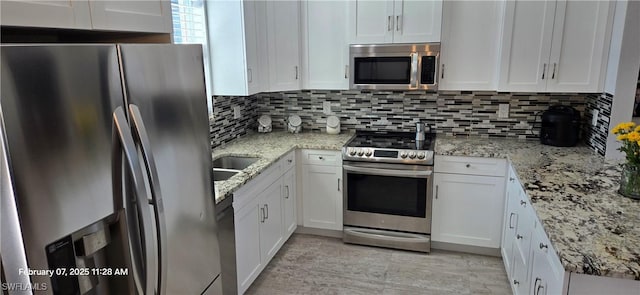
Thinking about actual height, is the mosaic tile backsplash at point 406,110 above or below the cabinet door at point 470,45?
below

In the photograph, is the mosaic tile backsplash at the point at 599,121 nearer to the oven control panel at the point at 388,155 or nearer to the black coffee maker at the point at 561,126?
the black coffee maker at the point at 561,126

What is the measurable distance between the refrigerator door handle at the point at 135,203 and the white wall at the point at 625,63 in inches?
112

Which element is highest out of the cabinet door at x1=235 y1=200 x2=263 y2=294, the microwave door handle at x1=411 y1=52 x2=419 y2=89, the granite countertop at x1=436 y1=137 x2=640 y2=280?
the microwave door handle at x1=411 y1=52 x2=419 y2=89

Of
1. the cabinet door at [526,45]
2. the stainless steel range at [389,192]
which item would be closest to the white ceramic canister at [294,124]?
the stainless steel range at [389,192]

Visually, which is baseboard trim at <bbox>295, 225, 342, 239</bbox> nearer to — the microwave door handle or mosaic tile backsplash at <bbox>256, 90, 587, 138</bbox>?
mosaic tile backsplash at <bbox>256, 90, 587, 138</bbox>

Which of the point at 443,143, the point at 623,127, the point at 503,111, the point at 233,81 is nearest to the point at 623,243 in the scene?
the point at 623,127

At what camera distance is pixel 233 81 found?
9.69 feet

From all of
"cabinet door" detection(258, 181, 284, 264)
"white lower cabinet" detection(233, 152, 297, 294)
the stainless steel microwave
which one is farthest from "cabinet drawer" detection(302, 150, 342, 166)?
the stainless steel microwave

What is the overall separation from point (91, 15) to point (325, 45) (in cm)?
223

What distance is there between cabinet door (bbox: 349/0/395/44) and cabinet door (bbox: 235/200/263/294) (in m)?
1.59

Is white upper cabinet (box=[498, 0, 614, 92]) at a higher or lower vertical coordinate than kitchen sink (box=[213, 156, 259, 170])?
higher

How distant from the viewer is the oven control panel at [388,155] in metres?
3.02

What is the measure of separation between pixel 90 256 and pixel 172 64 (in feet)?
2.23

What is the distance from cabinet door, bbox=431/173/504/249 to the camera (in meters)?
2.99
